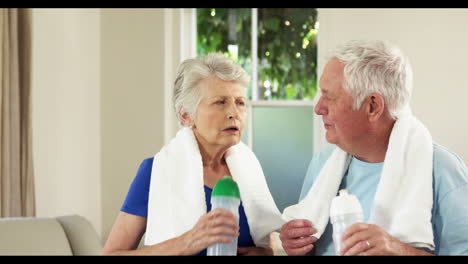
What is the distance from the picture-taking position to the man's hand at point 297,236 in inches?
44.6

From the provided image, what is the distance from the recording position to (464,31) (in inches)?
127

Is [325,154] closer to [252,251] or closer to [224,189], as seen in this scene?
[252,251]

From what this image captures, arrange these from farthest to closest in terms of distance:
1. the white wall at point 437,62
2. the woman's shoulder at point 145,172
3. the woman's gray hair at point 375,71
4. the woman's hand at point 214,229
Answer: the white wall at point 437,62, the woman's shoulder at point 145,172, the woman's gray hair at point 375,71, the woman's hand at point 214,229

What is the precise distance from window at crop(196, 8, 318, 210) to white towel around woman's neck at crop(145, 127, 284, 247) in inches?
86.9

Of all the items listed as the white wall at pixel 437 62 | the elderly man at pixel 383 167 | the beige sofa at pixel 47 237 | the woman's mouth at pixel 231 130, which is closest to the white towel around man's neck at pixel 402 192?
the elderly man at pixel 383 167

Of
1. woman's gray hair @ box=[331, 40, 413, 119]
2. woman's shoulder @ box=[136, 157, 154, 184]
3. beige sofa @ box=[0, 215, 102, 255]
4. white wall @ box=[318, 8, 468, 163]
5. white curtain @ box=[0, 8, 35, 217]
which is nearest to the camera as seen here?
woman's gray hair @ box=[331, 40, 413, 119]

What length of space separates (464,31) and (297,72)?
93 cm

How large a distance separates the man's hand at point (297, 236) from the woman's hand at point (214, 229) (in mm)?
252

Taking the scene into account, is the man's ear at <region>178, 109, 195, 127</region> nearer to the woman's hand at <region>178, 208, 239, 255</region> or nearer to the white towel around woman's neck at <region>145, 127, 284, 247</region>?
the white towel around woman's neck at <region>145, 127, 284, 247</region>

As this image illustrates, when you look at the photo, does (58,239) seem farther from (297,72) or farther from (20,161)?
(297,72)

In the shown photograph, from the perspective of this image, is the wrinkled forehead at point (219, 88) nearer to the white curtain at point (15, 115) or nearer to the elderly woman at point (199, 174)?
the elderly woman at point (199, 174)

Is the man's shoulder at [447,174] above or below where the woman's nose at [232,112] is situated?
below

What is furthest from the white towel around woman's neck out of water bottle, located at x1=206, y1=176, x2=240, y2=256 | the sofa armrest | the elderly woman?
the sofa armrest

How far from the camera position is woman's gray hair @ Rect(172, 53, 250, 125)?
1.28 m
